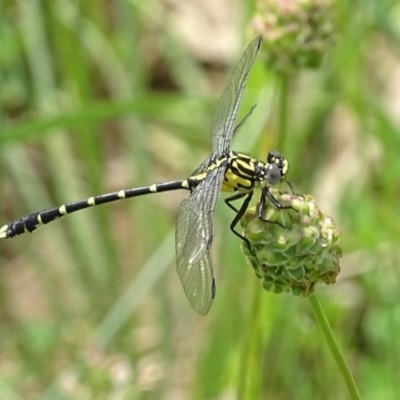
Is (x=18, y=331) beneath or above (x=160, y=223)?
beneath

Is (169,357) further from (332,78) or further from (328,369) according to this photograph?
(332,78)

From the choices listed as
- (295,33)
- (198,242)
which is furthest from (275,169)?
(295,33)

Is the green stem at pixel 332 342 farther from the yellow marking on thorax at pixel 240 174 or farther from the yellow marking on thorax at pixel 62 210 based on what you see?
the yellow marking on thorax at pixel 62 210

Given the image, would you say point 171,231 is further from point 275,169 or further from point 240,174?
point 275,169

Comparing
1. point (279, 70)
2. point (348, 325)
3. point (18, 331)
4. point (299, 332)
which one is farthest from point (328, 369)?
point (18, 331)

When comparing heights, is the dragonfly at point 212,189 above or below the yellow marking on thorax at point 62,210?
below

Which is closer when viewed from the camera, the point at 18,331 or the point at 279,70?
the point at 279,70

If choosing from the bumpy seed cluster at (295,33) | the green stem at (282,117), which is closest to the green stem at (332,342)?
the green stem at (282,117)
